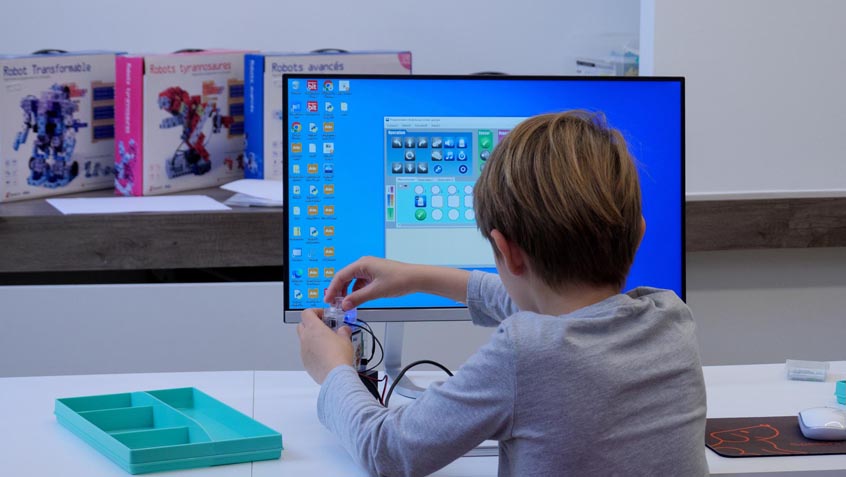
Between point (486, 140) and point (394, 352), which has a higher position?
point (486, 140)

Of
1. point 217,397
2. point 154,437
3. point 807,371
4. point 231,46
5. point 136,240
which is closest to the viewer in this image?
point 154,437

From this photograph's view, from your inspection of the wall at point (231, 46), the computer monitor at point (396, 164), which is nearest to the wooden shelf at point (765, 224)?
the wall at point (231, 46)

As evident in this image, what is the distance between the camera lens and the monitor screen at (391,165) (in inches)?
58.9

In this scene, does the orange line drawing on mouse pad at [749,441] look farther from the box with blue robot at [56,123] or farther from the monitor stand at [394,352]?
the box with blue robot at [56,123]

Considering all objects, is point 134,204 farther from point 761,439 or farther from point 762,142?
point 761,439

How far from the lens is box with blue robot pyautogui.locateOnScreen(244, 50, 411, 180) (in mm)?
2637

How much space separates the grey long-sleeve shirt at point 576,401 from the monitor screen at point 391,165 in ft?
1.43

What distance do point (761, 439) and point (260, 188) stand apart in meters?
1.55

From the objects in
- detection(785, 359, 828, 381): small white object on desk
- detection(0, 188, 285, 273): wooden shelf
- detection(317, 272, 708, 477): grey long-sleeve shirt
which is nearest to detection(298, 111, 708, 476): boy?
detection(317, 272, 708, 477): grey long-sleeve shirt

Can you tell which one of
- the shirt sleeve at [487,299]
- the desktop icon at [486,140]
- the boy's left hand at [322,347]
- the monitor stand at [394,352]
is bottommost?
the monitor stand at [394,352]

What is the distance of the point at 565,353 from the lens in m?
1.00

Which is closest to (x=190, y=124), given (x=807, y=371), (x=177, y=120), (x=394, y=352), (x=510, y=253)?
(x=177, y=120)

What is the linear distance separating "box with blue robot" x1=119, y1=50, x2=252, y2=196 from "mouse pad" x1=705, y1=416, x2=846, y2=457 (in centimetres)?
163

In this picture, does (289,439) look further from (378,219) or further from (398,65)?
(398,65)
